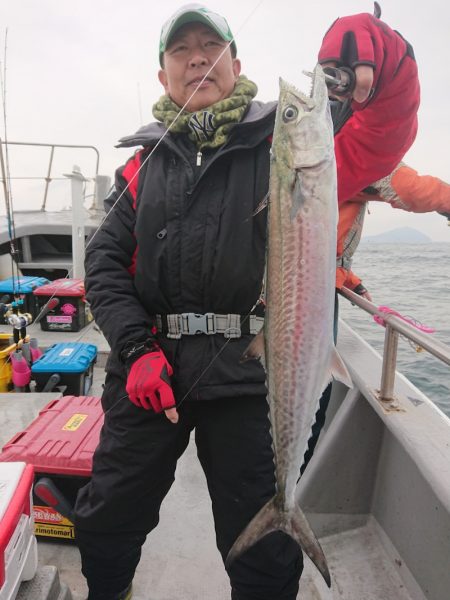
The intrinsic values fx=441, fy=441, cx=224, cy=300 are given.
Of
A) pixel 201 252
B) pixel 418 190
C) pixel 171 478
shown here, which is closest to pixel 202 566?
pixel 171 478

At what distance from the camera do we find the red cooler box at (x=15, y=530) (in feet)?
4.73

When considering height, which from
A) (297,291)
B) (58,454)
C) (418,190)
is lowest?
(58,454)

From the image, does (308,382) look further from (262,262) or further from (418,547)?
(418,547)

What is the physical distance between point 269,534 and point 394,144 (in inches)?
65.6

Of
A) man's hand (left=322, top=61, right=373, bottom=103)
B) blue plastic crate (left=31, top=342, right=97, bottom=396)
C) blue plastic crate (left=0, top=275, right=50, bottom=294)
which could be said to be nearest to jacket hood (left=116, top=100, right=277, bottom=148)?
man's hand (left=322, top=61, right=373, bottom=103)

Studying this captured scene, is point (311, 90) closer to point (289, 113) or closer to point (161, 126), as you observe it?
point (289, 113)

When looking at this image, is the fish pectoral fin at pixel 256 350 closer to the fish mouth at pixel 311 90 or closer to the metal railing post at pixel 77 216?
the fish mouth at pixel 311 90

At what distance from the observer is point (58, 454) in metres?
2.40

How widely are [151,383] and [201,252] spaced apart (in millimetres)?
565

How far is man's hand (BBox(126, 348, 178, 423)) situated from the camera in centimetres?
172

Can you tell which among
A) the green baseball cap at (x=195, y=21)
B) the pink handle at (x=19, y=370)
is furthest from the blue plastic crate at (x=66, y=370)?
the green baseball cap at (x=195, y=21)

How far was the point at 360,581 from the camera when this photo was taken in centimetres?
242

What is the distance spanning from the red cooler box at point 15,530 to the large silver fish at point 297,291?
771 mm

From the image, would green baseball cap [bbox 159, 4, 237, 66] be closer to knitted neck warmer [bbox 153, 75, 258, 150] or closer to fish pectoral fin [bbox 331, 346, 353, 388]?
knitted neck warmer [bbox 153, 75, 258, 150]
